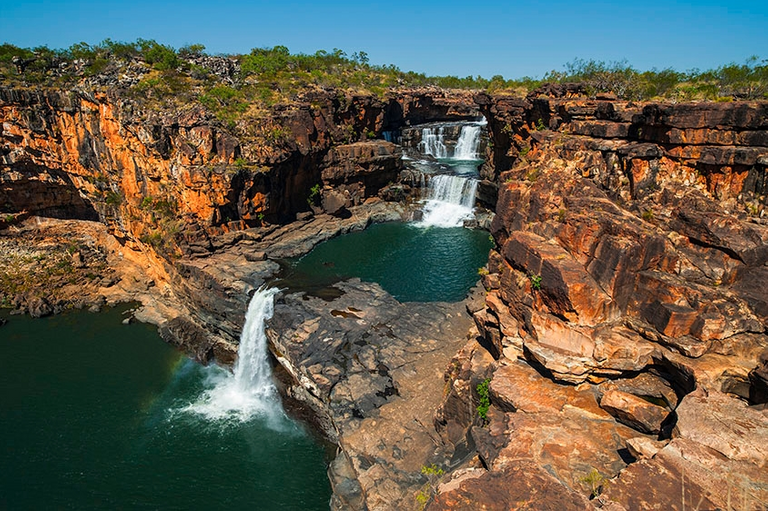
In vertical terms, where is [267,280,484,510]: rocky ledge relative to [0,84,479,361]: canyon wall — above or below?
below

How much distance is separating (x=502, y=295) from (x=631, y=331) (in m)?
4.86

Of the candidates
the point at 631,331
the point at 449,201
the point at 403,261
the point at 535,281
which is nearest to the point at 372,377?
the point at 535,281

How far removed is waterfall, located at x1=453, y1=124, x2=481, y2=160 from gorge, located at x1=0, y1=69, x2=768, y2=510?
18.7 metres

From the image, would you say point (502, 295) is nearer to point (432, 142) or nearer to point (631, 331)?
point (631, 331)

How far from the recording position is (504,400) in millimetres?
15180

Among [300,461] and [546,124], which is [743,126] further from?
[546,124]

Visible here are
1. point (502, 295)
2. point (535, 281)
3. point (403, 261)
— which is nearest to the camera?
point (535, 281)

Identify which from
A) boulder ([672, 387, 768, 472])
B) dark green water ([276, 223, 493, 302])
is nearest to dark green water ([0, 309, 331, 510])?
dark green water ([276, 223, 493, 302])

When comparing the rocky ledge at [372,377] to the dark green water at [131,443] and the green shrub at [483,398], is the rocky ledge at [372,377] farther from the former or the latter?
the dark green water at [131,443]

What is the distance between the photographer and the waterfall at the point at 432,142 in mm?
59781

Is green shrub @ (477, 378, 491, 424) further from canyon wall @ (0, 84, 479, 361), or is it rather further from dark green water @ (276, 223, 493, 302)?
canyon wall @ (0, 84, 479, 361)

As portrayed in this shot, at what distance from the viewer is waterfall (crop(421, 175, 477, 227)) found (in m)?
45.8

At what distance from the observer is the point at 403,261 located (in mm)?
36156

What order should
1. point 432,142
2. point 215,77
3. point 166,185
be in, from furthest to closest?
point 432,142 < point 215,77 < point 166,185
